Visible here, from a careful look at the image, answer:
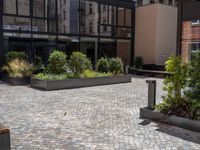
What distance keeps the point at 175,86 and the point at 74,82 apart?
660 centimetres

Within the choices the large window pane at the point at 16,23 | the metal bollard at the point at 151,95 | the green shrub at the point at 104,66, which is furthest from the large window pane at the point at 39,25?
the metal bollard at the point at 151,95

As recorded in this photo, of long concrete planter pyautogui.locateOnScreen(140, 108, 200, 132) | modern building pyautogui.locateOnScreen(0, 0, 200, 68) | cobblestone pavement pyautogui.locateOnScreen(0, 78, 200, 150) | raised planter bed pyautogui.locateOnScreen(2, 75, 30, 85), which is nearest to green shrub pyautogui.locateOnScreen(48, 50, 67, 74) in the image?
raised planter bed pyautogui.locateOnScreen(2, 75, 30, 85)

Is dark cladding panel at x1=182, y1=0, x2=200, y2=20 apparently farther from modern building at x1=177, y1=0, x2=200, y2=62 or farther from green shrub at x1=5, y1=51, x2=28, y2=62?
green shrub at x1=5, y1=51, x2=28, y2=62

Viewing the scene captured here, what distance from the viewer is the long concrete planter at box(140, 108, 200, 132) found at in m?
5.83

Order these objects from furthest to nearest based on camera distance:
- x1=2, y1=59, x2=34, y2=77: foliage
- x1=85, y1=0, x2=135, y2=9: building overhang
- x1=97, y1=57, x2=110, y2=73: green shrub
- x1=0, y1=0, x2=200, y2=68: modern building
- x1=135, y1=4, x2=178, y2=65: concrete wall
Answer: x1=135, y1=4, x2=178, y2=65: concrete wall → x1=85, y1=0, x2=135, y2=9: building overhang → x1=0, y1=0, x2=200, y2=68: modern building → x1=97, y1=57, x2=110, y2=73: green shrub → x1=2, y1=59, x2=34, y2=77: foliage

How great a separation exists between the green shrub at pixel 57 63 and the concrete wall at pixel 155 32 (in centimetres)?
1039

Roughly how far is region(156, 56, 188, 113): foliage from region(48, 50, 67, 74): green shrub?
735 centimetres

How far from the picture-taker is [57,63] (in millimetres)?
13141

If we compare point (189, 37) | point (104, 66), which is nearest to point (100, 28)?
point (104, 66)

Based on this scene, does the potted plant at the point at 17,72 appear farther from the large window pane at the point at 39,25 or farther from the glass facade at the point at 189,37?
the glass facade at the point at 189,37

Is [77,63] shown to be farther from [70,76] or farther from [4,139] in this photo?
[4,139]

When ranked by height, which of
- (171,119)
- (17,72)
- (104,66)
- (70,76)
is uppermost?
(104,66)

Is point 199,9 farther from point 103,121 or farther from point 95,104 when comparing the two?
point 103,121

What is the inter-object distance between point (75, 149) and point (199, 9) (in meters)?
14.6
